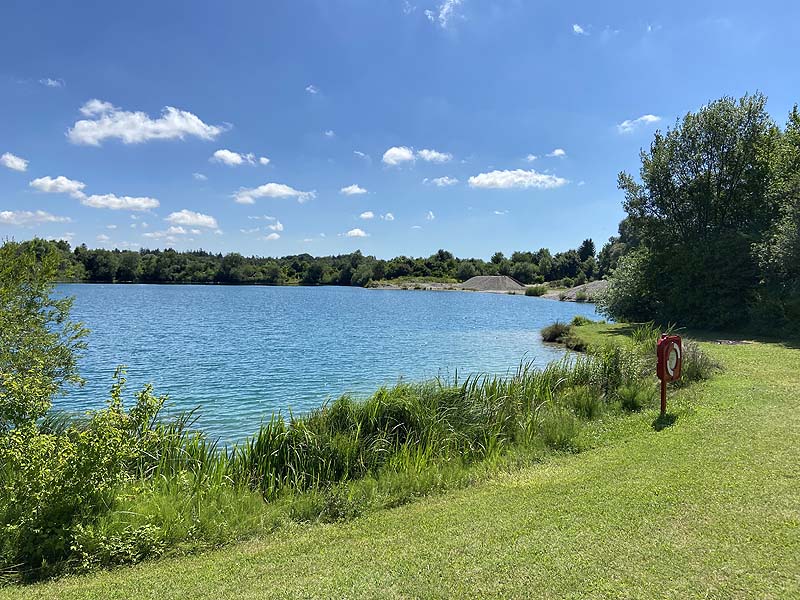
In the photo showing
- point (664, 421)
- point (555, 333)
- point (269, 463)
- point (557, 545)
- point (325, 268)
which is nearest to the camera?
point (557, 545)

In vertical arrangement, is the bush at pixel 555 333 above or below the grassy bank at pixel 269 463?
below

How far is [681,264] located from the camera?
2747cm

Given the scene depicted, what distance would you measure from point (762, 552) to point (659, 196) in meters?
28.2

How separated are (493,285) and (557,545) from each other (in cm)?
11463

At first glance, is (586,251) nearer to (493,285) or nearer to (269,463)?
(493,285)

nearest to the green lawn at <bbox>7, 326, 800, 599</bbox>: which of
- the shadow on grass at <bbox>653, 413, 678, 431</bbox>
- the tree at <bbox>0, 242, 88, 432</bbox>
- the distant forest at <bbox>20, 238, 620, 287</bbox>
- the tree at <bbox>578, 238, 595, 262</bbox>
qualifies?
the shadow on grass at <bbox>653, 413, 678, 431</bbox>

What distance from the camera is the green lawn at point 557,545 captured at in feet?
12.6

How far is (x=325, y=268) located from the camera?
158625 millimetres

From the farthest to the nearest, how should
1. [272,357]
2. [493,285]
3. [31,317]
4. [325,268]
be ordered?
[325,268] < [493,285] < [272,357] < [31,317]

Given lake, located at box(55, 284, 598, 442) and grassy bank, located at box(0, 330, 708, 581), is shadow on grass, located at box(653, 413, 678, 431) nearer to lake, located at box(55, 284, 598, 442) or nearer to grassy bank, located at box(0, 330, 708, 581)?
grassy bank, located at box(0, 330, 708, 581)

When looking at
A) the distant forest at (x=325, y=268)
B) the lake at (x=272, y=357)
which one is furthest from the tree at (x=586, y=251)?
the lake at (x=272, y=357)

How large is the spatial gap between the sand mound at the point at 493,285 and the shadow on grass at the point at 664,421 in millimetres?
103081

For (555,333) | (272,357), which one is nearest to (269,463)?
(272,357)

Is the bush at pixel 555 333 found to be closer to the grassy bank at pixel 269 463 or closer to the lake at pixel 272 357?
the lake at pixel 272 357
